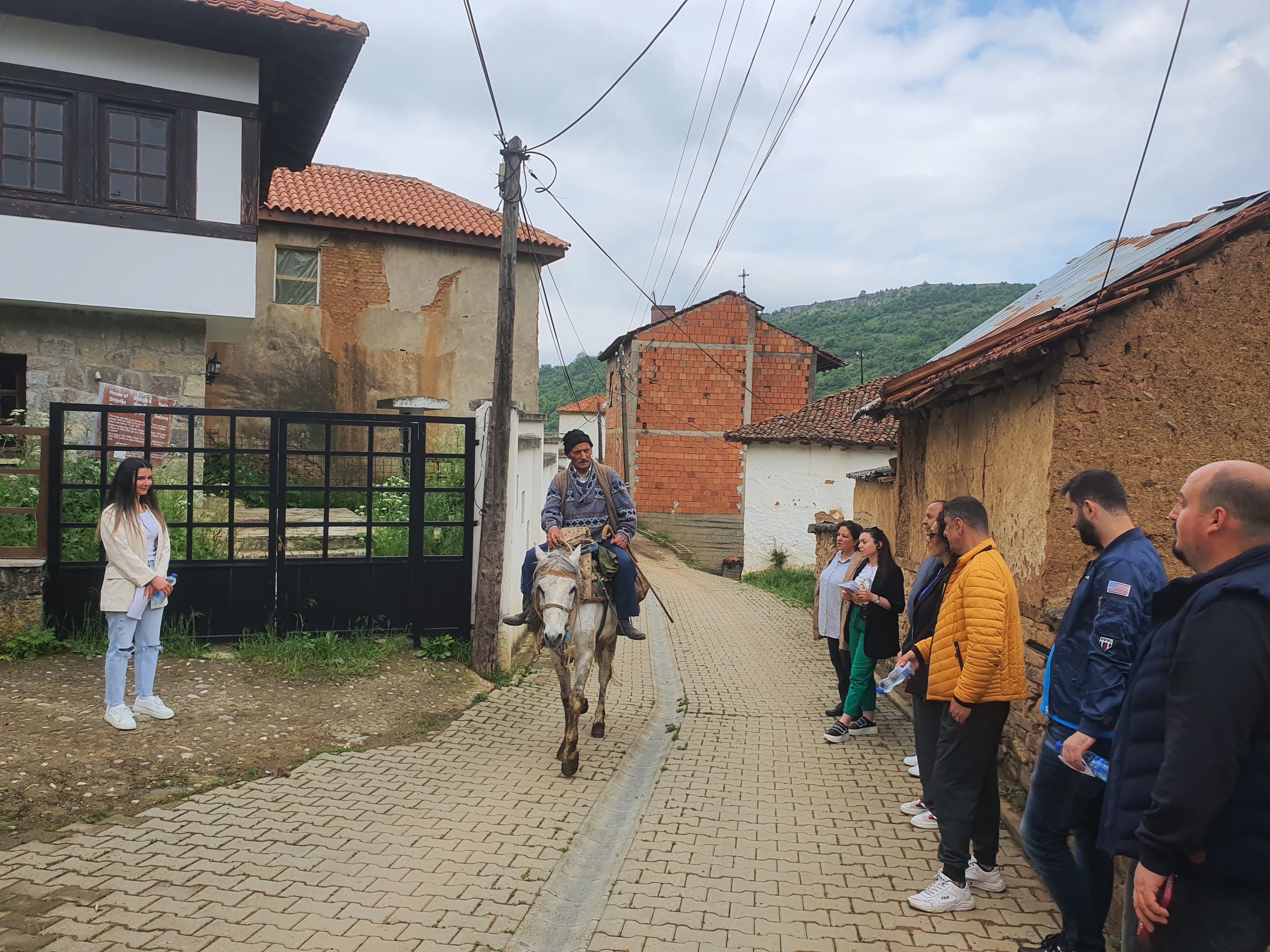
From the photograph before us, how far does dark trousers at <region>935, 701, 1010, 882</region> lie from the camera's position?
4.21 metres

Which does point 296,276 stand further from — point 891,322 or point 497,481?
point 891,322

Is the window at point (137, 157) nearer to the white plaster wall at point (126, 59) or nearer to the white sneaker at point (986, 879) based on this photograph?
the white plaster wall at point (126, 59)

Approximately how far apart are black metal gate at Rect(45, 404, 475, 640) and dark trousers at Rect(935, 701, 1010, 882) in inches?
224

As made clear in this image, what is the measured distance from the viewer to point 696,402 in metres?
28.8

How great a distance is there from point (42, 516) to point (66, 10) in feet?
23.8

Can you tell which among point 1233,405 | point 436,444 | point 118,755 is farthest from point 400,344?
point 1233,405

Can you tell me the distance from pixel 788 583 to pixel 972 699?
18132 mm

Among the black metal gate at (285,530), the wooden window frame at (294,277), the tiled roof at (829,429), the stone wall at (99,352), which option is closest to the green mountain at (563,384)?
the tiled roof at (829,429)

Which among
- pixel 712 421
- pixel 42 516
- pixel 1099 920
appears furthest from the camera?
pixel 712 421

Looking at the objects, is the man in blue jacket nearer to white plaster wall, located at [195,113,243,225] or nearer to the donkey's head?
the donkey's head

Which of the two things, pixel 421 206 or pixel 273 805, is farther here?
pixel 421 206

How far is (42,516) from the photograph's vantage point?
7660 millimetres

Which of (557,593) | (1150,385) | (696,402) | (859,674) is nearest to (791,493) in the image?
(696,402)

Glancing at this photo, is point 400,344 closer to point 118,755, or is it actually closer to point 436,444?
point 436,444
